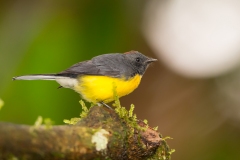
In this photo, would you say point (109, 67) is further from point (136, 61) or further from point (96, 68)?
point (136, 61)

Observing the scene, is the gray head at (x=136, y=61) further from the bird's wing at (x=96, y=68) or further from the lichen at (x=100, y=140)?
the lichen at (x=100, y=140)

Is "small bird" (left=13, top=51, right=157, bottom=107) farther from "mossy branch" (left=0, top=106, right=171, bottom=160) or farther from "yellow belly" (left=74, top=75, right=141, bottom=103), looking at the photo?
"mossy branch" (left=0, top=106, right=171, bottom=160)

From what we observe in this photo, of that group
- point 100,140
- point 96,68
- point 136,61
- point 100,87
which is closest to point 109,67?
point 96,68

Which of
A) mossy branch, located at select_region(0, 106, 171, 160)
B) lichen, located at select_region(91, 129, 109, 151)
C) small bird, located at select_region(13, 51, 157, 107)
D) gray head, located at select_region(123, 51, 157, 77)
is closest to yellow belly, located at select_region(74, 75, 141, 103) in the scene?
small bird, located at select_region(13, 51, 157, 107)

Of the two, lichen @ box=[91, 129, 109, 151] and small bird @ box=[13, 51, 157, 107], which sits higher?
small bird @ box=[13, 51, 157, 107]

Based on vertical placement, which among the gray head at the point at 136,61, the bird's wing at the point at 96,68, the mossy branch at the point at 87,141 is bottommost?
the mossy branch at the point at 87,141

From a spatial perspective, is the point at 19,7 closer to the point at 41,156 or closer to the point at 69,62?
the point at 69,62

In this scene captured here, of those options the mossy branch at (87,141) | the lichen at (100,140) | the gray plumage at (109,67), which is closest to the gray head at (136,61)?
the gray plumage at (109,67)
